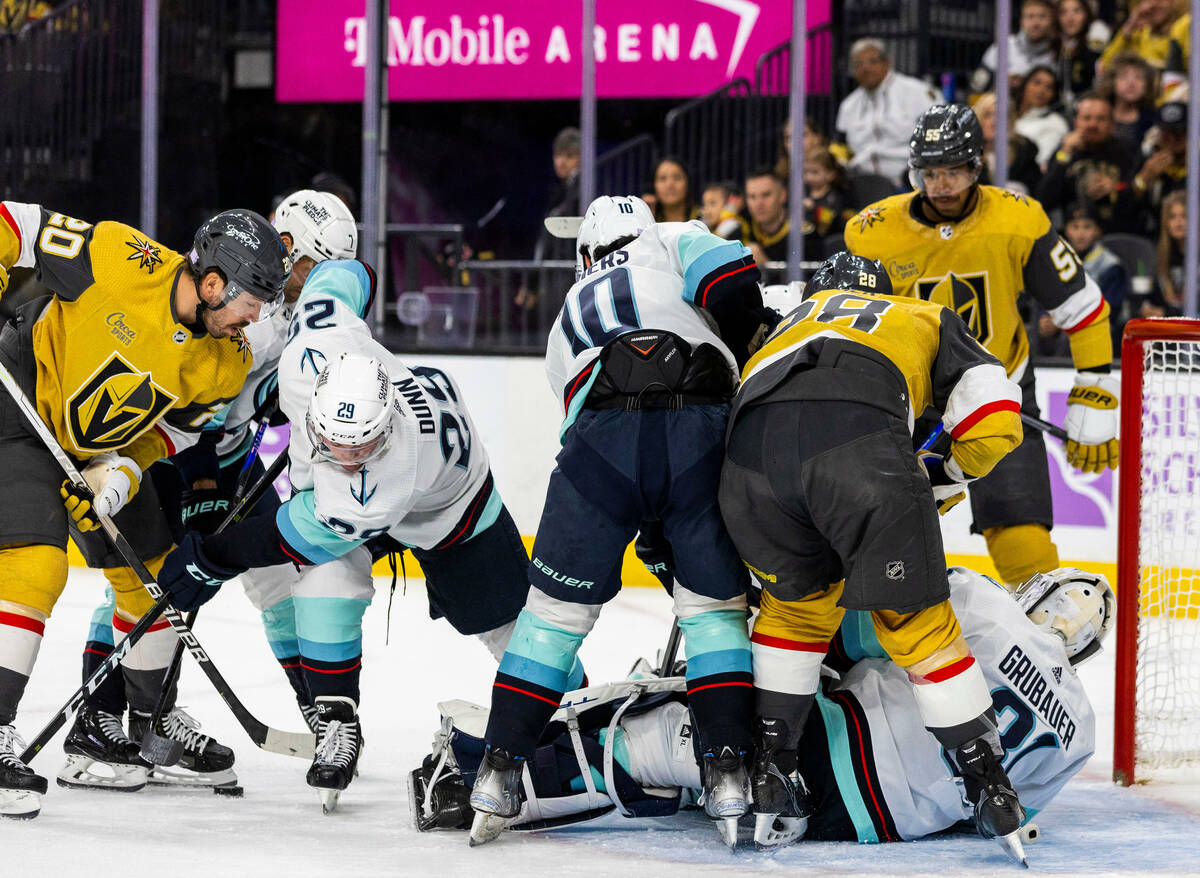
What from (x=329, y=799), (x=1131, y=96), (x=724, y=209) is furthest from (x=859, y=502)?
A: (x=1131, y=96)

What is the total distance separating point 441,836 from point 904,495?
2.96 feet

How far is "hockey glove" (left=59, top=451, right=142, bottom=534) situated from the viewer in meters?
2.61

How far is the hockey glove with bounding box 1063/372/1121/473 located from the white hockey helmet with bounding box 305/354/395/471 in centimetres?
170

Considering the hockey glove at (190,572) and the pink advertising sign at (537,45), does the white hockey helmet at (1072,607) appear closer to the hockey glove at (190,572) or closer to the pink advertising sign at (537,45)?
the hockey glove at (190,572)

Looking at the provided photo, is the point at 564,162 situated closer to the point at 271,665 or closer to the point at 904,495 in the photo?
the point at 271,665

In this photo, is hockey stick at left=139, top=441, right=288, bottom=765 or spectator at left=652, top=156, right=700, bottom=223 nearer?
hockey stick at left=139, top=441, right=288, bottom=765

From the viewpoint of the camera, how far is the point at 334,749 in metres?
2.56

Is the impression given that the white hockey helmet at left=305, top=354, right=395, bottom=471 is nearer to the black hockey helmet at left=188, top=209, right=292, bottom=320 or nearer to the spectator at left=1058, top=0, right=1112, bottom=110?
the black hockey helmet at left=188, top=209, right=292, bottom=320

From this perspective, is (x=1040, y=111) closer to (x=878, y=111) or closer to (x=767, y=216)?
(x=878, y=111)

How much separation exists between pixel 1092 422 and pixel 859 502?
55.2 inches

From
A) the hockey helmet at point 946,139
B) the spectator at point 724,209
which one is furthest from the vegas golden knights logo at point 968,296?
the spectator at point 724,209

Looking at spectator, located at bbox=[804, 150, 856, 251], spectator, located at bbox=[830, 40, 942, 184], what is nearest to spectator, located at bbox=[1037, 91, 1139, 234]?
spectator, located at bbox=[830, 40, 942, 184]

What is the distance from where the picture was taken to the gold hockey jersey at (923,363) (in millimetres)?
2311

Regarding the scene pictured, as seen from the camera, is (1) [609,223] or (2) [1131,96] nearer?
(1) [609,223]
